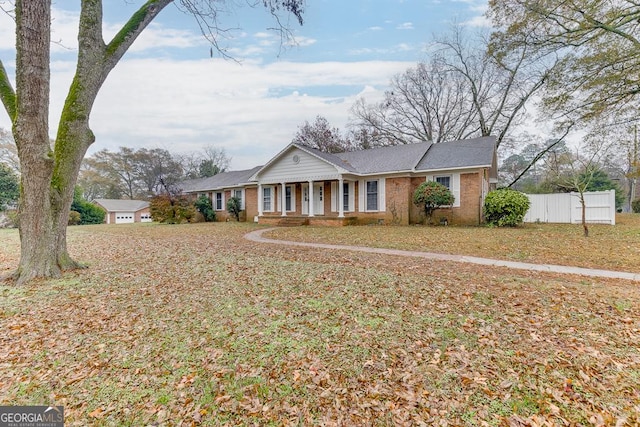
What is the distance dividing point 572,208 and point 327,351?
61.8 ft

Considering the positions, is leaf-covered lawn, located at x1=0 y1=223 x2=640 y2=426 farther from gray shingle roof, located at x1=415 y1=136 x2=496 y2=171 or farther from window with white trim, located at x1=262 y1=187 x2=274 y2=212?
window with white trim, located at x1=262 y1=187 x2=274 y2=212

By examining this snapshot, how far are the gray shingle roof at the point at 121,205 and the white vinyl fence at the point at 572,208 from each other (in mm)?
45821

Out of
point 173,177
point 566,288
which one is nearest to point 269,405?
point 566,288

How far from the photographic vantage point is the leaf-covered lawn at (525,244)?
7.82 meters

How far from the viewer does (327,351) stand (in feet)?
10.9

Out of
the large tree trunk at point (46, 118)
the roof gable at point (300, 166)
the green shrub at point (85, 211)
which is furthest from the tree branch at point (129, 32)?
the green shrub at point (85, 211)

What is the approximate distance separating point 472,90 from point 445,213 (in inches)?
590

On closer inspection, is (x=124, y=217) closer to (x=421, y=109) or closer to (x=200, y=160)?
(x=200, y=160)

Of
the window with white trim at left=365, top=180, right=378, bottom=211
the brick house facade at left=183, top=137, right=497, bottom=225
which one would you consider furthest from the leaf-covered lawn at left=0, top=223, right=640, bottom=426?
the window with white trim at left=365, top=180, right=378, bottom=211

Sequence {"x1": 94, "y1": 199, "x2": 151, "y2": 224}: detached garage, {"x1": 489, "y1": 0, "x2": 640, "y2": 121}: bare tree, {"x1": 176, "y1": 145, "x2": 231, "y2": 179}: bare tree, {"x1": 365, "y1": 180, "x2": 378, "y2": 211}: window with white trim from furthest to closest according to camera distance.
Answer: {"x1": 176, "y1": 145, "x2": 231, "y2": 179}: bare tree, {"x1": 94, "y1": 199, "x2": 151, "y2": 224}: detached garage, {"x1": 365, "y1": 180, "x2": 378, "y2": 211}: window with white trim, {"x1": 489, "y1": 0, "x2": 640, "y2": 121}: bare tree

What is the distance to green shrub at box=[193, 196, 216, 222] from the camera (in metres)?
24.5

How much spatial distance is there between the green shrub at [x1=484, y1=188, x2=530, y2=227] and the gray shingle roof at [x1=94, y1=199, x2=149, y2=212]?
44.2 m

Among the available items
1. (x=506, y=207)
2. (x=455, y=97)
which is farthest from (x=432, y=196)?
(x=455, y=97)

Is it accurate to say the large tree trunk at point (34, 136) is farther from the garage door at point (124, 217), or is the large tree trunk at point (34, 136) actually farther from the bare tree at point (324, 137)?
the garage door at point (124, 217)
